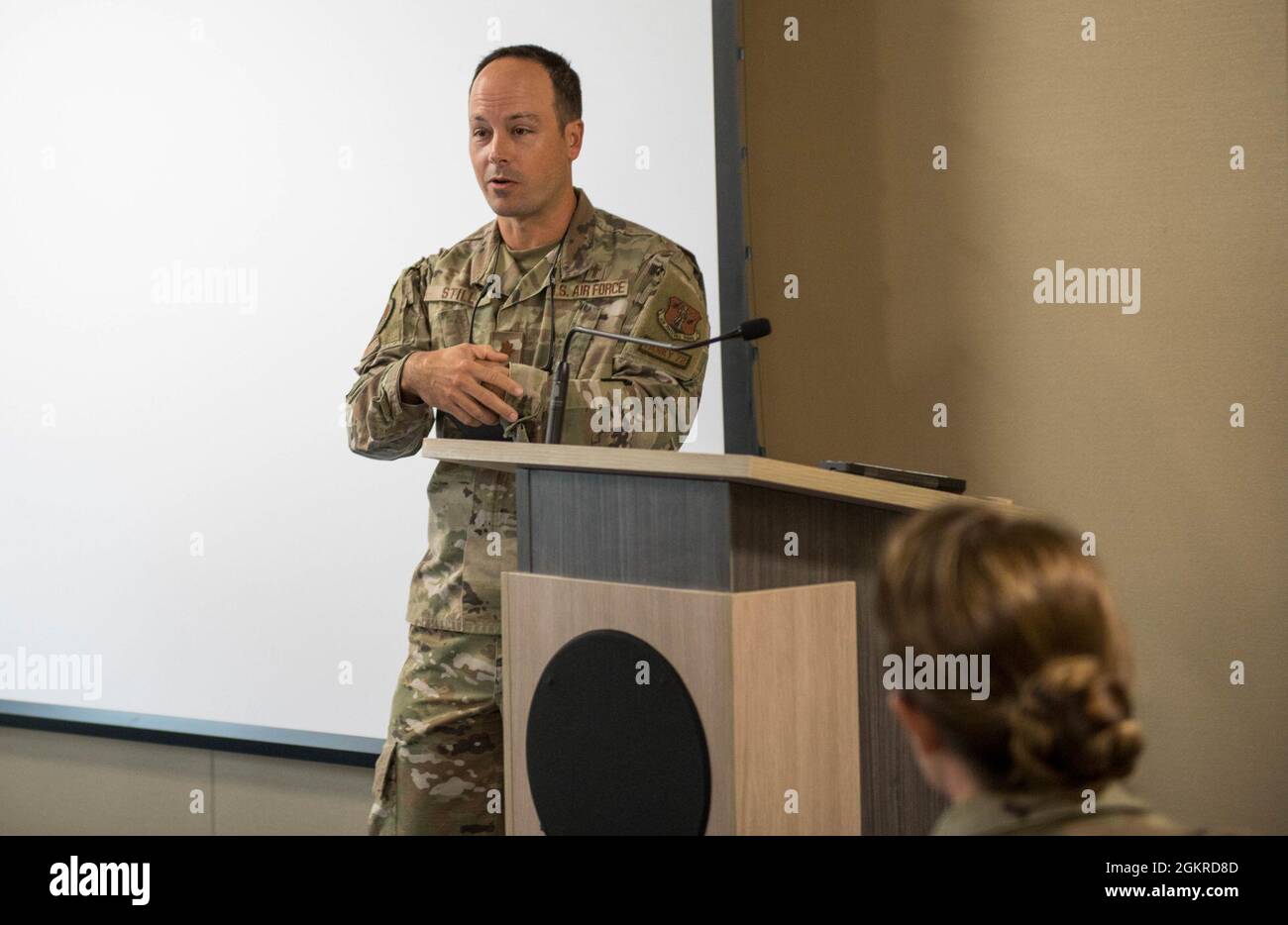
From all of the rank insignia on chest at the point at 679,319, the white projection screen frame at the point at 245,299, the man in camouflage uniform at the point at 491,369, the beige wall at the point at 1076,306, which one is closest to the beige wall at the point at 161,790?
the white projection screen frame at the point at 245,299

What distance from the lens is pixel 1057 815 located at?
36.0 inches

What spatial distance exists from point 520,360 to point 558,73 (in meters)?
0.55

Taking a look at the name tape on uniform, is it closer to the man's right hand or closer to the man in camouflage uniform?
the man in camouflage uniform

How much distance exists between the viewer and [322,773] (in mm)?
3396

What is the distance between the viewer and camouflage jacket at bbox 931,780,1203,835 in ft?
2.99

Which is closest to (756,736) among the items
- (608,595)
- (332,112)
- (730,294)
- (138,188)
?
(608,595)

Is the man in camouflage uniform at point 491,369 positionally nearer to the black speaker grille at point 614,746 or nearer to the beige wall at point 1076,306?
the black speaker grille at point 614,746

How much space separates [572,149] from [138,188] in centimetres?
169

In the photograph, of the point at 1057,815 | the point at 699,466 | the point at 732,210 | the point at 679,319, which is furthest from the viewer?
the point at 732,210

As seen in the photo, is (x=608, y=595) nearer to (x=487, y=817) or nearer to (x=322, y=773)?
(x=487, y=817)

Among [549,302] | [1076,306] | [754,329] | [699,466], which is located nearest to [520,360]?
[549,302]

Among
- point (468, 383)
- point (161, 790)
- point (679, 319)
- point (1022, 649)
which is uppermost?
point (679, 319)

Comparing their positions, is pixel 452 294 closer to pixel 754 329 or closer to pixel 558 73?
pixel 558 73

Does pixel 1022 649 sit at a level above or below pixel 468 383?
below
